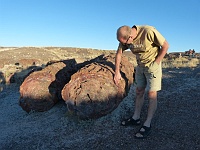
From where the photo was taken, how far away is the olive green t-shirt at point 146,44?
4523mm

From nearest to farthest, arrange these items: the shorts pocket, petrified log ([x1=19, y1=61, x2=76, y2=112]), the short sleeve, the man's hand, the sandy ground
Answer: the short sleeve
the sandy ground
the shorts pocket
the man's hand
petrified log ([x1=19, y1=61, x2=76, y2=112])

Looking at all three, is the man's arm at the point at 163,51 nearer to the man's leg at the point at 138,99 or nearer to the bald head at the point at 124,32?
the bald head at the point at 124,32

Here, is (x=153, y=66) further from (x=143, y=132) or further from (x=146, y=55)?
(x=143, y=132)

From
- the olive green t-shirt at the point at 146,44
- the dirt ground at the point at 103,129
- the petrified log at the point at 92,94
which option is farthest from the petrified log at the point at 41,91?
the olive green t-shirt at the point at 146,44

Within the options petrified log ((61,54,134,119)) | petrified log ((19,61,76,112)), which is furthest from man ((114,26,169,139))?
petrified log ((19,61,76,112))

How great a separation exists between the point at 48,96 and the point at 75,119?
1.09m

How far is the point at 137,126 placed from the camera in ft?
17.3

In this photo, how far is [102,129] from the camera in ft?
17.2

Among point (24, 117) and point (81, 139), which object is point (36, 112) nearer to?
point (24, 117)

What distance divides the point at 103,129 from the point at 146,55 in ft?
5.48

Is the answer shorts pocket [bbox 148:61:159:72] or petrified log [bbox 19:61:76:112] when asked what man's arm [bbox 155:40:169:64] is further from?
petrified log [bbox 19:61:76:112]

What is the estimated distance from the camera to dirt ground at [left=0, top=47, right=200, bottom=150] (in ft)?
15.4

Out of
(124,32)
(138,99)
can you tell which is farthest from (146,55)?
(138,99)

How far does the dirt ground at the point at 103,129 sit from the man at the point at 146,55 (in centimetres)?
32
